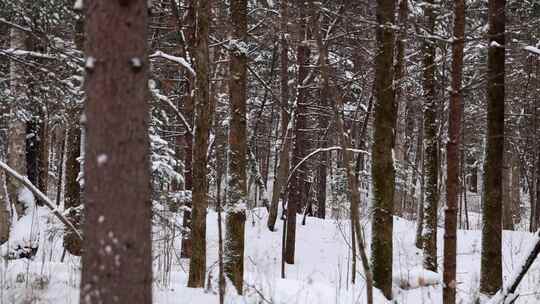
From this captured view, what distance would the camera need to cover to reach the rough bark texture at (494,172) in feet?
20.7

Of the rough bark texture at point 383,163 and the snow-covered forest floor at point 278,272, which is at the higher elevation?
the rough bark texture at point 383,163

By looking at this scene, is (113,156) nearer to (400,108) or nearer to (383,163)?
(383,163)

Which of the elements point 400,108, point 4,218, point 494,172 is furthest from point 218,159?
point 400,108

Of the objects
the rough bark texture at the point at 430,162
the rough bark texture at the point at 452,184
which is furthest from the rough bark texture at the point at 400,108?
the rough bark texture at the point at 452,184

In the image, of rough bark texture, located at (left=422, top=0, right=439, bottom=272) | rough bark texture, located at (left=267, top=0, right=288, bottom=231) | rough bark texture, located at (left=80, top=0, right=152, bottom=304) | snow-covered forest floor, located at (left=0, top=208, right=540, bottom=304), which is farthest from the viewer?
rough bark texture, located at (left=267, top=0, right=288, bottom=231)

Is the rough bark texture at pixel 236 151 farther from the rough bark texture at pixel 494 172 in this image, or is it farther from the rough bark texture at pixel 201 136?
the rough bark texture at pixel 494 172

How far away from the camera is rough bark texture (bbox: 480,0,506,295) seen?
6.32 m

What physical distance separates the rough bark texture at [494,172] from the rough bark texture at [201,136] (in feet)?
11.1

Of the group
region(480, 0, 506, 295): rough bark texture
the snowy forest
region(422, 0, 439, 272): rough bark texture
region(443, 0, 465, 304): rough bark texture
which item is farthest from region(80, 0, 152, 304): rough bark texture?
region(422, 0, 439, 272): rough bark texture

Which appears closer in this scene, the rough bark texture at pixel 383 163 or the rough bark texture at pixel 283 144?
the rough bark texture at pixel 383 163

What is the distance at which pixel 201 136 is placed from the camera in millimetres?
5859

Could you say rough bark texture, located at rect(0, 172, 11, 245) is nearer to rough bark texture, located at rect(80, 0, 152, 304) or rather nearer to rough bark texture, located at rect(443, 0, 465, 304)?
rough bark texture, located at rect(443, 0, 465, 304)

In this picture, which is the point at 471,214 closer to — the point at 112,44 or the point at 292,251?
the point at 292,251

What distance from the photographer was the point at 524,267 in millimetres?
4215
